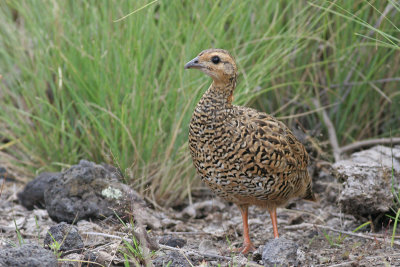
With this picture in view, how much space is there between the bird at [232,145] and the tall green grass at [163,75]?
2.40ft

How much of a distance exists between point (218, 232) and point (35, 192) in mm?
1430

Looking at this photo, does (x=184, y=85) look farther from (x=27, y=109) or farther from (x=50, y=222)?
(x=27, y=109)

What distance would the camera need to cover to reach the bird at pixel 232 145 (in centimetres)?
365

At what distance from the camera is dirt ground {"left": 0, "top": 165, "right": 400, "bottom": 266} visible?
11.0 feet

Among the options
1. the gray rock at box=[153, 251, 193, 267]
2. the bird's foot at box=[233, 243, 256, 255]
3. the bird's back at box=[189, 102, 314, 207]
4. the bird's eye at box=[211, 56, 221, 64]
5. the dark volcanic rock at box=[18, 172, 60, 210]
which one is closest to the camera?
the gray rock at box=[153, 251, 193, 267]

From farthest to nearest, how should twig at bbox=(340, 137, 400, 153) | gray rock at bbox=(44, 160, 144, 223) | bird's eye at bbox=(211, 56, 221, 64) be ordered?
1. twig at bbox=(340, 137, 400, 153)
2. gray rock at bbox=(44, 160, 144, 223)
3. bird's eye at bbox=(211, 56, 221, 64)

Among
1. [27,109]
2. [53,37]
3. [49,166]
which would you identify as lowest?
[49,166]

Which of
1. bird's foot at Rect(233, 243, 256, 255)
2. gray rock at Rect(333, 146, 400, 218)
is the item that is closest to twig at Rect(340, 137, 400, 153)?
gray rock at Rect(333, 146, 400, 218)

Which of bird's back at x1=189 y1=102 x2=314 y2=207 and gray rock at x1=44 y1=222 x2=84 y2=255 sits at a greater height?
bird's back at x1=189 y1=102 x2=314 y2=207

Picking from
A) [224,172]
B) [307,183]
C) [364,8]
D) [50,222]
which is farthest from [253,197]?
[364,8]

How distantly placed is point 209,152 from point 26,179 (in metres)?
2.19

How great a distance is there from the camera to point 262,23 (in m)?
5.05

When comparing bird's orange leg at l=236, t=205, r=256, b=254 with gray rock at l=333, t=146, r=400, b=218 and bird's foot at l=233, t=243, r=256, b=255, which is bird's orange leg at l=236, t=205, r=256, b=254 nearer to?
bird's foot at l=233, t=243, r=256, b=255

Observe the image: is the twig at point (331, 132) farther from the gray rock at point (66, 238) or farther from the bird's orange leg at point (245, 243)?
the gray rock at point (66, 238)
